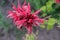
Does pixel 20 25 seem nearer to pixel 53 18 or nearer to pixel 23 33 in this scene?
pixel 53 18

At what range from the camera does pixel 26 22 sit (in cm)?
106

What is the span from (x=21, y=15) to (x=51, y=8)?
17.3 inches

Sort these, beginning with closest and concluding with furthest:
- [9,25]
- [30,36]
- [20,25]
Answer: [20,25] < [30,36] < [9,25]

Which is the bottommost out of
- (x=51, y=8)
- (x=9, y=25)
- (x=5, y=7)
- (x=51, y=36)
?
(x=51, y=36)

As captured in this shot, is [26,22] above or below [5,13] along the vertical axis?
above

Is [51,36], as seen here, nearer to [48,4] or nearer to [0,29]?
[0,29]

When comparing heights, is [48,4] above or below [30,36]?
above

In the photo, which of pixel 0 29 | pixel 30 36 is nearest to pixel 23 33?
pixel 0 29

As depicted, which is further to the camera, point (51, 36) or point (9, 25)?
point (51, 36)

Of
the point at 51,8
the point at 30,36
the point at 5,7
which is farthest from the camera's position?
the point at 5,7

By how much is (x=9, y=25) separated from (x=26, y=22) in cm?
96

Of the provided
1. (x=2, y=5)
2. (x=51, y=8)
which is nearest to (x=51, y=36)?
(x=2, y=5)

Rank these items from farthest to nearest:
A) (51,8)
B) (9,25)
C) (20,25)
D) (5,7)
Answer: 1. (5,7)
2. (9,25)
3. (51,8)
4. (20,25)

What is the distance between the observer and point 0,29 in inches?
85.6
